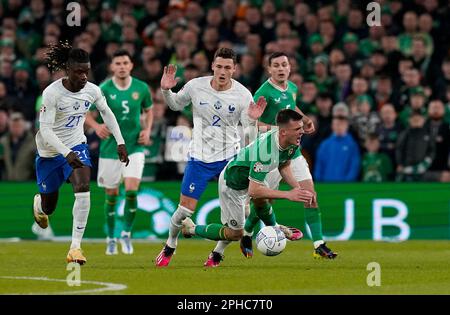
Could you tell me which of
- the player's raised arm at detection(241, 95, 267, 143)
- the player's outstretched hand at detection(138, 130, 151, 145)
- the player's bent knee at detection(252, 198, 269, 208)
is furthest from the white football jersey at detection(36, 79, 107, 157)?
the player's outstretched hand at detection(138, 130, 151, 145)

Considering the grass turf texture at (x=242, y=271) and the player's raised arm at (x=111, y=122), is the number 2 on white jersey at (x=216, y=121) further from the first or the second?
the grass turf texture at (x=242, y=271)

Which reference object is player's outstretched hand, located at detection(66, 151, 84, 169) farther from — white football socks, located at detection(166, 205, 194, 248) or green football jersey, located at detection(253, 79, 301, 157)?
green football jersey, located at detection(253, 79, 301, 157)

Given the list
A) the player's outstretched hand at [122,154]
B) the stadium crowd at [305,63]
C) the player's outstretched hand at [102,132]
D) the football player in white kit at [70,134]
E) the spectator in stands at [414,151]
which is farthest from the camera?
the stadium crowd at [305,63]

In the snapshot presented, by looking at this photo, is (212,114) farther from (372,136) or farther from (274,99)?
(372,136)

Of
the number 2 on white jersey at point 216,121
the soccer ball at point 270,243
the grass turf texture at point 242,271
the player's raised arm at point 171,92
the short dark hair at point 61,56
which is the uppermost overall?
the short dark hair at point 61,56

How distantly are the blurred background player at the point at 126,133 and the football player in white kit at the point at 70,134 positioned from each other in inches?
99.0

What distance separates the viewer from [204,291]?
1074cm

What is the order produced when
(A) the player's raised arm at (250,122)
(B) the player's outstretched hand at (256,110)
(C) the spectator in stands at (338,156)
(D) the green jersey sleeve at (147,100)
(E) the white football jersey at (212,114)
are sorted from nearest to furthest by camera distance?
(B) the player's outstretched hand at (256,110), (A) the player's raised arm at (250,122), (E) the white football jersey at (212,114), (D) the green jersey sleeve at (147,100), (C) the spectator in stands at (338,156)

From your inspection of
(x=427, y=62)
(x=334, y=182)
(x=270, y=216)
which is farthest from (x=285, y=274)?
(x=427, y=62)

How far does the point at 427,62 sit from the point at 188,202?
8824 mm

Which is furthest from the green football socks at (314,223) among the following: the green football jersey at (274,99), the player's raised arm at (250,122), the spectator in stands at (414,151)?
the spectator in stands at (414,151)

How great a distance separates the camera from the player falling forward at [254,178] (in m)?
12.5
